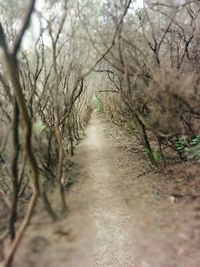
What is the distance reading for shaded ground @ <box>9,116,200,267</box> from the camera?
1958mm

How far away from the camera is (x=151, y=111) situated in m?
3.66

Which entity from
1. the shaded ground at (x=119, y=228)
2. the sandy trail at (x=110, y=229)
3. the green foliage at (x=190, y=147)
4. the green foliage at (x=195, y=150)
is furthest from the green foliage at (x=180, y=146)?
the sandy trail at (x=110, y=229)

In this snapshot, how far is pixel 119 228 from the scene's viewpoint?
2885mm

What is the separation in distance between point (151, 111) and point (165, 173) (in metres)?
1.50

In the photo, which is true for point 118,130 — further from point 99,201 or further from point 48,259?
point 48,259

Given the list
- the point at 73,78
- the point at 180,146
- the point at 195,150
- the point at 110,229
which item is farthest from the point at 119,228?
the point at 73,78

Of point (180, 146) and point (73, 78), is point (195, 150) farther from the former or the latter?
point (73, 78)

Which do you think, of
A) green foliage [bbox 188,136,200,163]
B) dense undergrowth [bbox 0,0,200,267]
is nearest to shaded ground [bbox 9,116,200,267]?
dense undergrowth [bbox 0,0,200,267]

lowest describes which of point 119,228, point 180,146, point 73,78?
point 119,228

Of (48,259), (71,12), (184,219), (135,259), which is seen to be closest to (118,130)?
(71,12)

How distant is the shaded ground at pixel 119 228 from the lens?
6.42 feet

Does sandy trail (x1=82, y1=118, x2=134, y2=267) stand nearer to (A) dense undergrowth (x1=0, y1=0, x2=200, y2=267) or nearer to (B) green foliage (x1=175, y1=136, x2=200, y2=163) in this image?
(A) dense undergrowth (x1=0, y1=0, x2=200, y2=267)

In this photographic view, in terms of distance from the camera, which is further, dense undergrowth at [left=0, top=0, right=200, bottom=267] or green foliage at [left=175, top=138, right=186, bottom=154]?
green foliage at [left=175, top=138, right=186, bottom=154]

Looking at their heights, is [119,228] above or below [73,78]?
below
